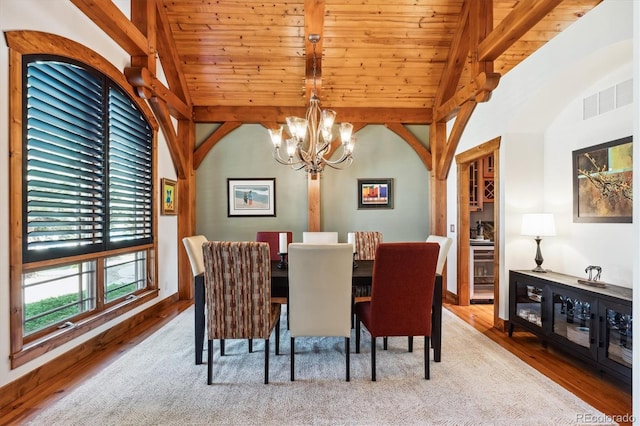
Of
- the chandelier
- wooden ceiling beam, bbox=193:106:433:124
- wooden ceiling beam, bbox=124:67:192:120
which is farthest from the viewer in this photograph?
wooden ceiling beam, bbox=193:106:433:124

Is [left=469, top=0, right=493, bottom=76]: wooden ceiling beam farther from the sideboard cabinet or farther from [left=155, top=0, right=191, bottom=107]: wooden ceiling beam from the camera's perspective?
[left=155, top=0, right=191, bottom=107]: wooden ceiling beam

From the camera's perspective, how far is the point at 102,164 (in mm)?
3029

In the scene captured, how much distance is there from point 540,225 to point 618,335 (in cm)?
111

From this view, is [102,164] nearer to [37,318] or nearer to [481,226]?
[37,318]

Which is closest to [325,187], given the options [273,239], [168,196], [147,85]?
[273,239]

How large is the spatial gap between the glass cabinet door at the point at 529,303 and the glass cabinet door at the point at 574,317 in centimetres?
16

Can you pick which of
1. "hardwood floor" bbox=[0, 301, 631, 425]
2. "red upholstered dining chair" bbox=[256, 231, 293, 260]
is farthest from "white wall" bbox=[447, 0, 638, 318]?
"red upholstered dining chair" bbox=[256, 231, 293, 260]

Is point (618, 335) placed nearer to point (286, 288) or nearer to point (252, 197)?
point (286, 288)

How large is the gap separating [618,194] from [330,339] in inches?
110

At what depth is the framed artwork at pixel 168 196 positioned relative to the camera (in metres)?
4.19

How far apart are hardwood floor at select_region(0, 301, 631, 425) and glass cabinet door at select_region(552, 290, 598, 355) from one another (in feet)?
0.75

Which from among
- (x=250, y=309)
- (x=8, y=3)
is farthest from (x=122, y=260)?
(x=8, y=3)

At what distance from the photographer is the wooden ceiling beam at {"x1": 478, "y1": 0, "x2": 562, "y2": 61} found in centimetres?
247

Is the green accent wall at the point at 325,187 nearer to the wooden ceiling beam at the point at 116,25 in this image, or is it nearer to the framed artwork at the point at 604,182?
the wooden ceiling beam at the point at 116,25
